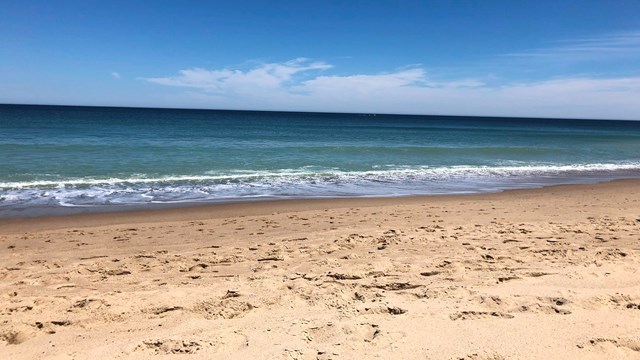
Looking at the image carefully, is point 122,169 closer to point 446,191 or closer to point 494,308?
point 446,191

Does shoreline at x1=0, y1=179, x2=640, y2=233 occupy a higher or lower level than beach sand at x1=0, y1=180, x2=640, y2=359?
lower

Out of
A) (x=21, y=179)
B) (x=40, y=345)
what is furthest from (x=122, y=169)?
(x=40, y=345)

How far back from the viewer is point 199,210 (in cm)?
981

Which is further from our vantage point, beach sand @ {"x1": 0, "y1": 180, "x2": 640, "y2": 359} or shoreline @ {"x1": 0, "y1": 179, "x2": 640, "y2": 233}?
shoreline @ {"x1": 0, "y1": 179, "x2": 640, "y2": 233}

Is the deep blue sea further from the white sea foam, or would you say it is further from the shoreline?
the shoreline

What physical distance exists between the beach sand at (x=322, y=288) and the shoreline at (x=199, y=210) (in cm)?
13

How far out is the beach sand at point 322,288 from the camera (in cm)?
338

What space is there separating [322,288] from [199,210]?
Answer: 5969mm

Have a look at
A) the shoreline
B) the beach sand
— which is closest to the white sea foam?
the shoreline

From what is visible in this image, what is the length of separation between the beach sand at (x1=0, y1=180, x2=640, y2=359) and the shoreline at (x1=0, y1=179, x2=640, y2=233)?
0.13 m

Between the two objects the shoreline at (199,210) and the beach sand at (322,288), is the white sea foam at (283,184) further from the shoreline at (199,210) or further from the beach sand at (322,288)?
the beach sand at (322,288)

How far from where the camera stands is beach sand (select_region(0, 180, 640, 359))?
3383 mm

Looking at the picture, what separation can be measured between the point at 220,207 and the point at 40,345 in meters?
6.72

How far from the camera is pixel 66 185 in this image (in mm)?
12273
